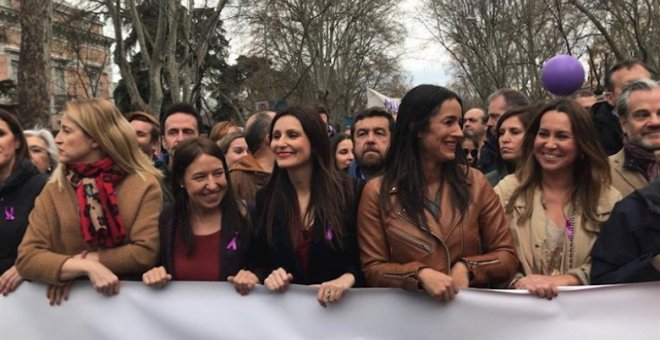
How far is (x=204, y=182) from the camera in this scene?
10.2ft

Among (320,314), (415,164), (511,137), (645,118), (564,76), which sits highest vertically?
(564,76)

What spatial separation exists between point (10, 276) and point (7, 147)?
763mm

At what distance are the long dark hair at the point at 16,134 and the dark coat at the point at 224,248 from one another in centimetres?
108

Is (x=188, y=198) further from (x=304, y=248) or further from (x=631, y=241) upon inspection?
(x=631, y=241)

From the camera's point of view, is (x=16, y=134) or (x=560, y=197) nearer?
(x=560, y=197)

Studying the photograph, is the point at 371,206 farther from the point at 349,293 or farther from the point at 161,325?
the point at 161,325

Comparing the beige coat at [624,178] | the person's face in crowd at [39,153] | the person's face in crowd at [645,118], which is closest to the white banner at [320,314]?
the beige coat at [624,178]

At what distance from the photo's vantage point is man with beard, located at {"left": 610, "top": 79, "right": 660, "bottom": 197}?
3217 millimetres

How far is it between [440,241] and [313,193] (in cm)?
67

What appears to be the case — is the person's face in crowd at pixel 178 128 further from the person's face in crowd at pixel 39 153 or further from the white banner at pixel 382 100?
the white banner at pixel 382 100

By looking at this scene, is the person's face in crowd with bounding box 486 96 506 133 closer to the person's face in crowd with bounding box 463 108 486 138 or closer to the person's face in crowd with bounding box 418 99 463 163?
the person's face in crowd with bounding box 463 108 486 138

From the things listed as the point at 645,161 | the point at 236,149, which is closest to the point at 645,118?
the point at 645,161

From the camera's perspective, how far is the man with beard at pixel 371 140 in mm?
4570

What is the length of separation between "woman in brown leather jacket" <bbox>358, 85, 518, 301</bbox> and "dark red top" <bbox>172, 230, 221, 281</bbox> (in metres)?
0.70
